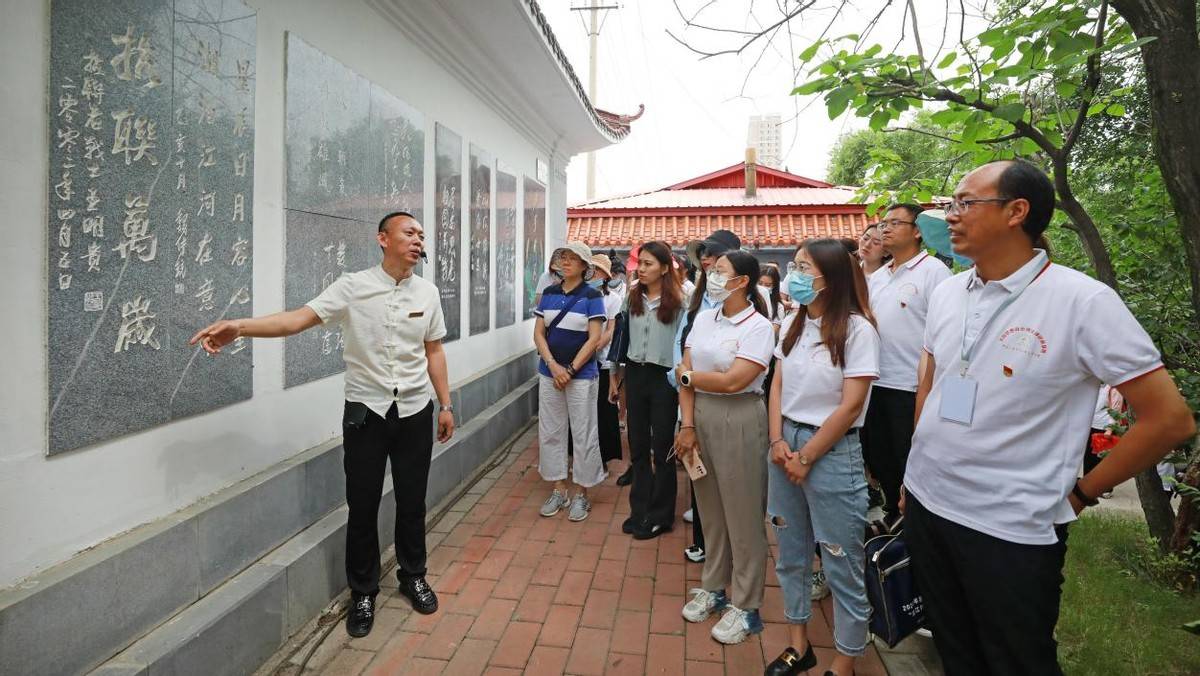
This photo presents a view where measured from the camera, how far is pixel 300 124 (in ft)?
10.5

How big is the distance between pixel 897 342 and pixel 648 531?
6.33 feet

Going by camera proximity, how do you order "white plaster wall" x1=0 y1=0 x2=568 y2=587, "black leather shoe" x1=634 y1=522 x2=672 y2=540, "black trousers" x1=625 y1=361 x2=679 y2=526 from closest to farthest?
"white plaster wall" x1=0 y1=0 x2=568 y2=587, "black trousers" x1=625 y1=361 x2=679 y2=526, "black leather shoe" x1=634 y1=522 x2=672 y2=540

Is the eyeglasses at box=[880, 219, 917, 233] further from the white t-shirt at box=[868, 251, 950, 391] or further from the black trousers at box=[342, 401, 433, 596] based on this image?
the black trousers at box=[342, 401, 433, 596]

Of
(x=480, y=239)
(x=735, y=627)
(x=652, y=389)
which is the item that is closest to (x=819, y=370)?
(x=735, y=627)

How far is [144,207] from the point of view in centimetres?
223

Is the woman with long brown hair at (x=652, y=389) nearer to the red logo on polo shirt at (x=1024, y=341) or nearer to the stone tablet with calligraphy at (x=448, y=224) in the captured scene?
the stone tablet with calligraphy at (x=448, y=224)

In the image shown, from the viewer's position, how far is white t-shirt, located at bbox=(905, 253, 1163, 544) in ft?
5.18

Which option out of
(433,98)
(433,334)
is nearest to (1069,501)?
(433,334)

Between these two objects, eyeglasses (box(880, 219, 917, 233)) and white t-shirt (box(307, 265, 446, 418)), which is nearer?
white t-shirt (box(307, 265, 446, 418))

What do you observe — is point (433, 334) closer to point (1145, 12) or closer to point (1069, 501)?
point (1069, 501)

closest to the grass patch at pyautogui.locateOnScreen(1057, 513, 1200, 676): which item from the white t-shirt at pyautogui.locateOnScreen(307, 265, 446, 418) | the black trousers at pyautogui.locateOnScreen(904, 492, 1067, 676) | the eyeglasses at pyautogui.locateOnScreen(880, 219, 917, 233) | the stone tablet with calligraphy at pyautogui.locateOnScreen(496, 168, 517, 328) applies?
the black trousers at pyautogui.locateOnScreen(904, 492, 1067, 676)

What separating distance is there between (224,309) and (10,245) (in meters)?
0.88

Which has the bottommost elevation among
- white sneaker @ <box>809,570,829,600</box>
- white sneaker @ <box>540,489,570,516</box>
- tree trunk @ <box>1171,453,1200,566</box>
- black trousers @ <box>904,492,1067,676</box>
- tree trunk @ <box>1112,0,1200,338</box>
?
white sneaker @ <box>809,570,829,600</box>

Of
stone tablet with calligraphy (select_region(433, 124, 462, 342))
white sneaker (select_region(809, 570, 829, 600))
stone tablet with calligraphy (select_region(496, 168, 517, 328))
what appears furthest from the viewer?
Answer: stone tablet with calligraphy (select_region(496, 168, 517, 328))
